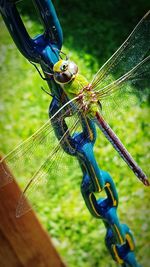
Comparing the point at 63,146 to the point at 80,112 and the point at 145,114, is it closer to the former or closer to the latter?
the point at 80,112

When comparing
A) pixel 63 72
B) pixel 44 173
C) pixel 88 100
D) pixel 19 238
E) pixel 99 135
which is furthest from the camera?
pixel 99 135

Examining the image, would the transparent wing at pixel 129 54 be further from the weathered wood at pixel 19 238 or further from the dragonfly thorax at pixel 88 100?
the weathered wood at pixel 19 238

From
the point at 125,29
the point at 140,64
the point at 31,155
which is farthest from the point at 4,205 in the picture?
the point at 125,29

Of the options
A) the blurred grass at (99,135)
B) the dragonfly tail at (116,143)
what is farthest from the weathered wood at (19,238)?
the dragonfly tail at (116,143)

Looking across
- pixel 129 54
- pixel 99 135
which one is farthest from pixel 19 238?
pixel 129 54

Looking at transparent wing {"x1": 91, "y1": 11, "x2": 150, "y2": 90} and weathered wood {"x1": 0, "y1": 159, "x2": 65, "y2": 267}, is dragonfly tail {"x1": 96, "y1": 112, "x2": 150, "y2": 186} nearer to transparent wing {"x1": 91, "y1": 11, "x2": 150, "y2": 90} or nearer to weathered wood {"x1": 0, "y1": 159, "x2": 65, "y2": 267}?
transparent wing {"x1": 91, "y1": 11, "x2": 150, "y2": 90}

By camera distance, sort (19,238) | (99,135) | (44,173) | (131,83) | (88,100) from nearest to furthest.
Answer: (88,100) → (44,173) → (131,83) → (19,238) → (99,135)

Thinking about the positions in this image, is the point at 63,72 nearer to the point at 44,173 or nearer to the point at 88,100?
the point at 88,100
